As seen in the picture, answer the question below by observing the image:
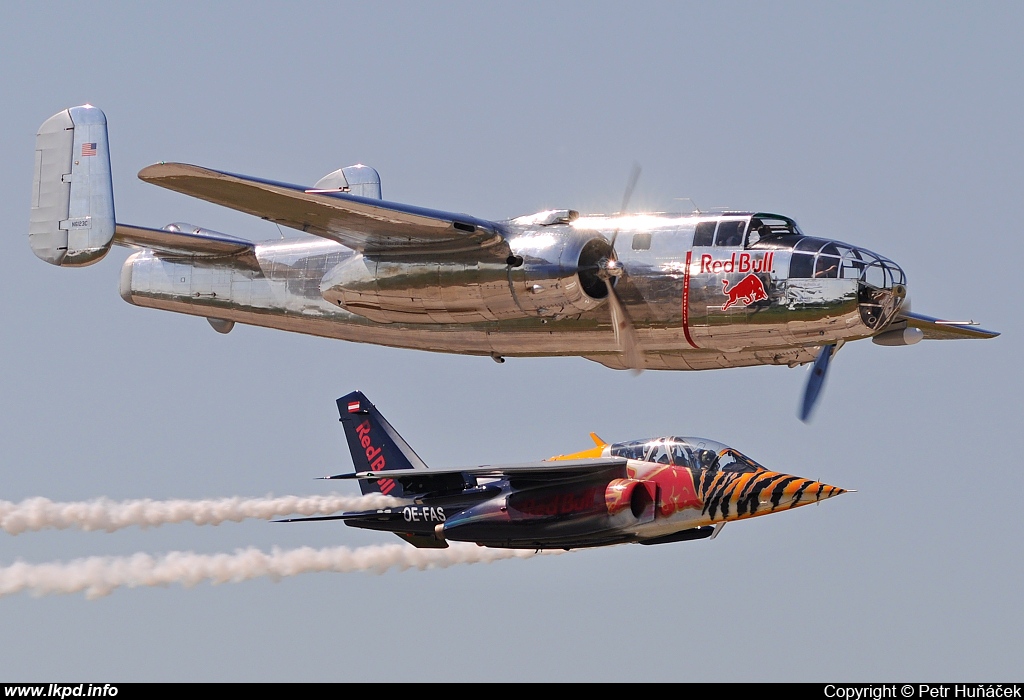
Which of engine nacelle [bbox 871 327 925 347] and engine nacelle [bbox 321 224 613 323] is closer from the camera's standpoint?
engine nacelle [bbox 321 224 613 323]

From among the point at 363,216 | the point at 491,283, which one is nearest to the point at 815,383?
the point at 491,283

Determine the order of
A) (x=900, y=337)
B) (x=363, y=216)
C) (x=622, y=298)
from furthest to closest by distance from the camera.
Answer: (x=900, y=337) < (x=622, y=298) < (x=363, y=216)

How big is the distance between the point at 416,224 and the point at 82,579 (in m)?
11.4

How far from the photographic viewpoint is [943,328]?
3366 cm

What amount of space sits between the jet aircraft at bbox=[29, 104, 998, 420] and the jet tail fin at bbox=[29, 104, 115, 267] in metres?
0.04

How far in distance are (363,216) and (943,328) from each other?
38.6 feet

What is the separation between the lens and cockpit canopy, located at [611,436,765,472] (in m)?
38.4

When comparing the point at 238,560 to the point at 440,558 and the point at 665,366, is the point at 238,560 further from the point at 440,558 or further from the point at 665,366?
the point at 665,366

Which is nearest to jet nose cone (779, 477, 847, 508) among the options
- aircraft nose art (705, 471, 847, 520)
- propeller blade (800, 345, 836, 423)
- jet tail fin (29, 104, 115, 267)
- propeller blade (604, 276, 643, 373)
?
aircraft nose art (705, 471, 847, 520)

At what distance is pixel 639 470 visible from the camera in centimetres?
3884

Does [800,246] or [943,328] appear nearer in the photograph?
[800,246]

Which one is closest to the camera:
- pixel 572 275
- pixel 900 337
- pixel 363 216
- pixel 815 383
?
pixel 572 275

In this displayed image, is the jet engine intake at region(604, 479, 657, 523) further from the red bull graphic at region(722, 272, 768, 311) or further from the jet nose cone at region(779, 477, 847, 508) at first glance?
the red bull graphic at region(722, 272, 768, 311)

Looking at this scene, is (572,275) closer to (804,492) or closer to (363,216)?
(363,216)
